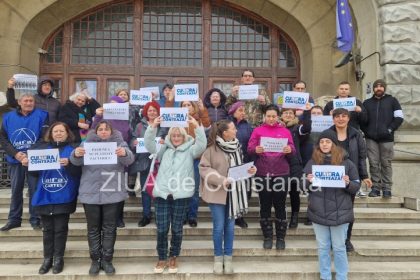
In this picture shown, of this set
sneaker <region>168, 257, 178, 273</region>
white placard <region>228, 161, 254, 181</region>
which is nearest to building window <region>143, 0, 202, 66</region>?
white placard <region>228, 161, 254, 181</region>

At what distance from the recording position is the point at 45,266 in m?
4.52

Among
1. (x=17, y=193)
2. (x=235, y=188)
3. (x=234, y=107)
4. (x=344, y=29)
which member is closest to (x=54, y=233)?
(x=17, y=193)

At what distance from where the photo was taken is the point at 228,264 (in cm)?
453

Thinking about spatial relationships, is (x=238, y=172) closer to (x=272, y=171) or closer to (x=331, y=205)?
(x=272, y=171)

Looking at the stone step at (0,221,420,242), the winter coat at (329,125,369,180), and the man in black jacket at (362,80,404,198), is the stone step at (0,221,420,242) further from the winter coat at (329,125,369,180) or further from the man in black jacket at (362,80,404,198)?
the winter coat at (329,125,369,180)

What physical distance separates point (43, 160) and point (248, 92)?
→ 311cm

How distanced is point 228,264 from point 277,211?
97cm

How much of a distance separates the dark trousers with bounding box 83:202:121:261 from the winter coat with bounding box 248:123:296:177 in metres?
1.87

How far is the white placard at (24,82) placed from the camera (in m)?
6.28

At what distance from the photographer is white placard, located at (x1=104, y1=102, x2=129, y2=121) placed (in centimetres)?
545

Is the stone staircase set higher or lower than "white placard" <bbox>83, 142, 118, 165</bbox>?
lower

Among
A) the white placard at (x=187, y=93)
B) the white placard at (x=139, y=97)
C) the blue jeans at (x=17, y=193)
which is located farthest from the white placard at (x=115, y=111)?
the blue jeans at (x=17, y=193)

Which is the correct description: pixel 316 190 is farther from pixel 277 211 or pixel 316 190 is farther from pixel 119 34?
pixel 119 34

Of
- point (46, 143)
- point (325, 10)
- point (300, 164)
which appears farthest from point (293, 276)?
point (325, 10)
